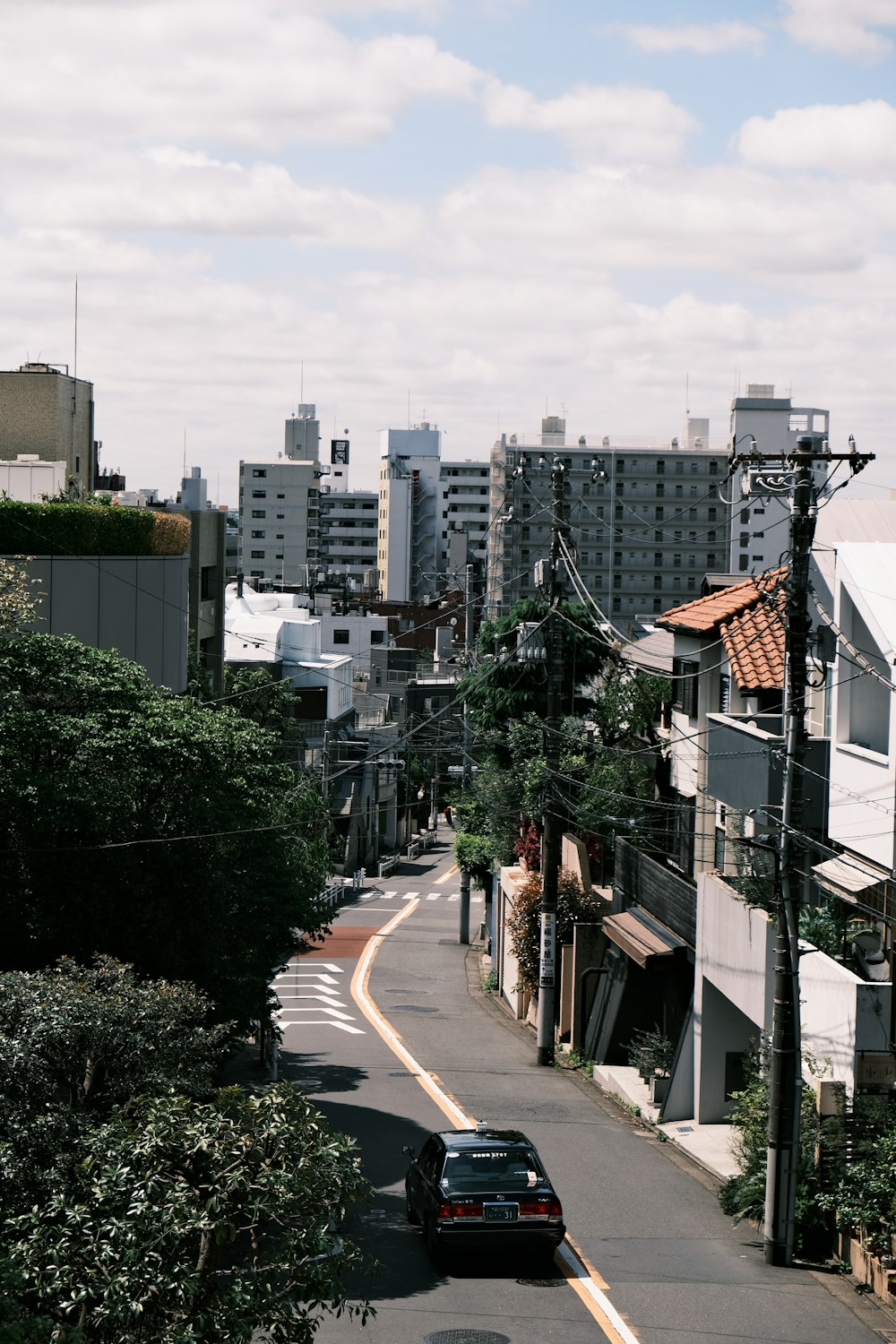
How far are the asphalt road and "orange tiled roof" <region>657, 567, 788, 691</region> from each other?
9.01m

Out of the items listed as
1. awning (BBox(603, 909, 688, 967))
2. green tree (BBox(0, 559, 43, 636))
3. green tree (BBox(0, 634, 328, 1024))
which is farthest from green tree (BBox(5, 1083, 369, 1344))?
awning (BBox(603, 909, 688, 967))

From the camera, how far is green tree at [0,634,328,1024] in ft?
70.8

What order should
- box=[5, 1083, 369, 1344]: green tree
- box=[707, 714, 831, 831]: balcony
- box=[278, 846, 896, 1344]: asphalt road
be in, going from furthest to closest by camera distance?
box=[707, 714, 831, 831]: balcony, box=[278, 846, 896, 1344]: asphalt road, box=[5, 1083, 369, 1344]: green tree

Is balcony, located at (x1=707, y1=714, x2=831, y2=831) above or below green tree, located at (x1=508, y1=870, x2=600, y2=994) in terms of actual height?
above

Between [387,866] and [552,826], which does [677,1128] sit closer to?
[552,826]

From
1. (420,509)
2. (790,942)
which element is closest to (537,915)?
(790,942)

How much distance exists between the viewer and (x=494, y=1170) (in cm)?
1970

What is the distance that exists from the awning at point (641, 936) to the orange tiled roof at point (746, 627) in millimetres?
5921

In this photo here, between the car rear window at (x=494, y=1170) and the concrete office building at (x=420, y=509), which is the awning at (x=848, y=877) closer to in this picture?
the car rear window at (x=494, y=1170)

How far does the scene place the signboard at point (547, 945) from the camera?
37.2 m

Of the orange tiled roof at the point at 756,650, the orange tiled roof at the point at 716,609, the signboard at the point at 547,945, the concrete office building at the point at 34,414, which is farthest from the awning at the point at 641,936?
the concrete office building at the point at 34,414

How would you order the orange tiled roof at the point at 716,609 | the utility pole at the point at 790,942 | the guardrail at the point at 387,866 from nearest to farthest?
the utility pole at the point at 790,942
the orange tiled roof at the point at 716,609
the guardrail at the point at 387,866

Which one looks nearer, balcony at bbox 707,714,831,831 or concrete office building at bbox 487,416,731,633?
balcony at bbox 707,714,831,831

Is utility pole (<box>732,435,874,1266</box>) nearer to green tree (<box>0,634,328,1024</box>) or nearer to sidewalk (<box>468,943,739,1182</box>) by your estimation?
sidewalk (<box>468,943,739,1182</box>)
